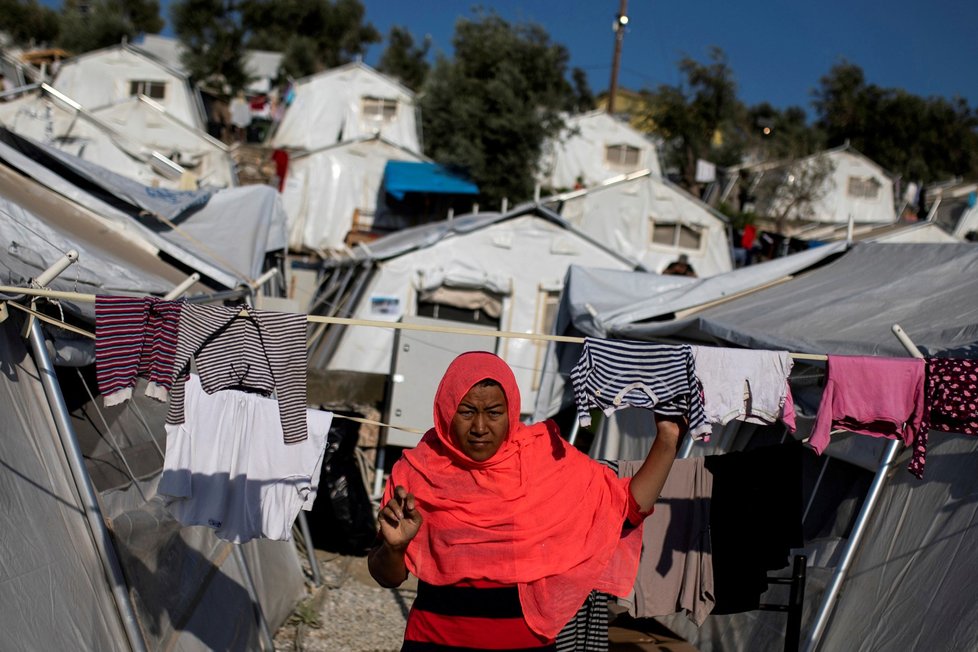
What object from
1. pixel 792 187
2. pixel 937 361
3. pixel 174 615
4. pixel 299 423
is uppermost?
pixel 792 187

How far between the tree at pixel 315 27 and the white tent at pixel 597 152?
1833cm

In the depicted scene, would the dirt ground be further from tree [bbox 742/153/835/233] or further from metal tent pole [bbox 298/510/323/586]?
tree [bbox 742/153/835/233]

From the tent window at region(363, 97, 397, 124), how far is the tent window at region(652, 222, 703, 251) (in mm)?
10888

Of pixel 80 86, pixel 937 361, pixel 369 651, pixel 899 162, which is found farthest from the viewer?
pixel 899 162

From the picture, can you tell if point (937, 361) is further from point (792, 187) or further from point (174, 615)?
point (792, 187)

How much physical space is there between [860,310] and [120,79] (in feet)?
91.1

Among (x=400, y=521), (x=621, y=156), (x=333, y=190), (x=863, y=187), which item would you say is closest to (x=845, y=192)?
(x=863, y=187)

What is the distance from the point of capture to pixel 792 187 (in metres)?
28.6

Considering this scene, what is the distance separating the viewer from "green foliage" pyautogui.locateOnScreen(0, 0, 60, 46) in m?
43.1

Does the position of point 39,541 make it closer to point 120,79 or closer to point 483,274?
point 483,274

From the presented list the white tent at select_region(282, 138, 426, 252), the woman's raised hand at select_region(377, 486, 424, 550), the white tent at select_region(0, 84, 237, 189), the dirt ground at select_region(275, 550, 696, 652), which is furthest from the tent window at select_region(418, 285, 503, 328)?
the woman's raised hand at select_region(377, 486, 424, 550)

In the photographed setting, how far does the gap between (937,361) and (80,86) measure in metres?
29.6

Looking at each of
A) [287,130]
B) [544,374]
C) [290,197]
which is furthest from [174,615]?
[287,130]

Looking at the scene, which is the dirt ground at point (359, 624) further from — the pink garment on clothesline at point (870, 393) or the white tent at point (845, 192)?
the white tent at point (845, 192)
